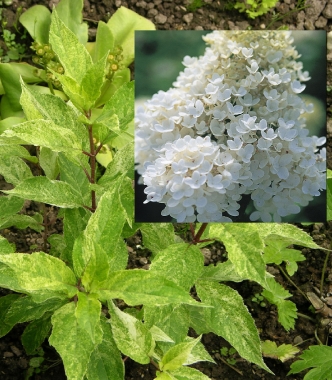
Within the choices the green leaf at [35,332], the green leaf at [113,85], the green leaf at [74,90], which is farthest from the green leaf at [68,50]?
the green leaf at [113,85]

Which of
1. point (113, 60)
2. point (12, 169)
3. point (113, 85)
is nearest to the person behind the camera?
point (12, 169)

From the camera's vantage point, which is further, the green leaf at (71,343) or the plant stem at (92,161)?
the plant stem at (92,161)

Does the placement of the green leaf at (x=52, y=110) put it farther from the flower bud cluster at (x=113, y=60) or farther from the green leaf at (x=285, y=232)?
the flower bud cluster at (x=113, y=60)

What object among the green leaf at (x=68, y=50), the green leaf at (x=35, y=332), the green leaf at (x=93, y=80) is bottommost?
the green leaf at (x=35, y=332)

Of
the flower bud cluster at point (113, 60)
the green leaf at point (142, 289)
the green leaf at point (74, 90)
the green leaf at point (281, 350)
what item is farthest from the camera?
the flower bud cluster at point (113, 60)

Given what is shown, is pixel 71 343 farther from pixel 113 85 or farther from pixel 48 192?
pixel 113 85

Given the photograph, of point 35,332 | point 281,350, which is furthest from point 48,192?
point 281,350
